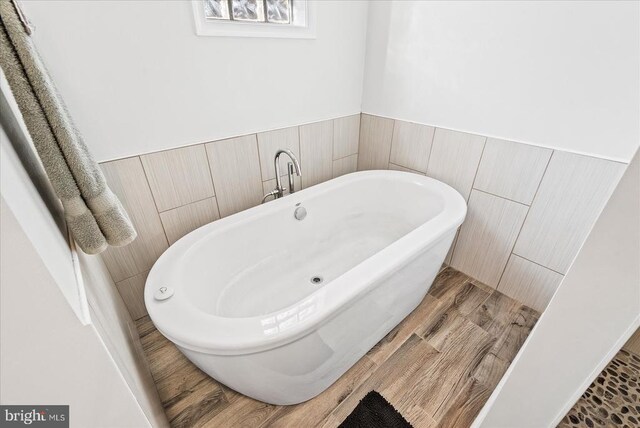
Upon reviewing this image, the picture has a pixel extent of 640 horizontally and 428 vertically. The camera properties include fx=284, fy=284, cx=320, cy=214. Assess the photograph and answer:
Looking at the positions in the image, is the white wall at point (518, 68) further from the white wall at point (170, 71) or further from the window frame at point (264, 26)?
the window frame at point (264, 26)

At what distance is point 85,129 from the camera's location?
3.68 feet

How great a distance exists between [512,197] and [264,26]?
1561mm

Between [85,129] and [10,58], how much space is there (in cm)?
87

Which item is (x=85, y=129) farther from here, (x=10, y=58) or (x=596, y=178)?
(x=596, y=178)

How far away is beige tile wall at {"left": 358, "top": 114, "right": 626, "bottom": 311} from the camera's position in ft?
4.37

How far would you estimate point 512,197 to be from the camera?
60.6 inches

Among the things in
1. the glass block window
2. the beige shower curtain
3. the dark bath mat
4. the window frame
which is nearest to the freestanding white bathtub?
the dark bath mat

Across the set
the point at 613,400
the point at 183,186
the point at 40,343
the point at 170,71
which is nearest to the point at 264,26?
the point at 170,71

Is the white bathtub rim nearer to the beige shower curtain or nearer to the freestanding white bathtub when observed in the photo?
the freestanding white bathtub

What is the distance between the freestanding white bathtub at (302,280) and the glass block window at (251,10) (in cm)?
93

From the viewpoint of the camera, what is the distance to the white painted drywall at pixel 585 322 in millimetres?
410

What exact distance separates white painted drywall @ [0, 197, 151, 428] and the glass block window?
1.34m

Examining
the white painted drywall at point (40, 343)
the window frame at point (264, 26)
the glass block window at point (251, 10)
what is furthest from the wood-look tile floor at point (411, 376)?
the glass block window at point (251, 10)

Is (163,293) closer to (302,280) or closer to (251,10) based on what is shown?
(302,280)
